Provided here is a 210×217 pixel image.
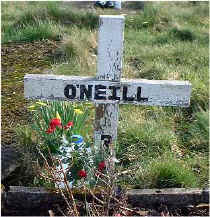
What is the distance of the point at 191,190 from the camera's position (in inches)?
127

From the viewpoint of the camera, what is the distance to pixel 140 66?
19.5 ft

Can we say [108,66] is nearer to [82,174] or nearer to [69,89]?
[69,89]

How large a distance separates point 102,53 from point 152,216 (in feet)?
3.24

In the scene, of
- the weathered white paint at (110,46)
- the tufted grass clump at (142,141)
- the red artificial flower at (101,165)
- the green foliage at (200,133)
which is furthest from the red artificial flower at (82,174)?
the green foliage at (200,133)

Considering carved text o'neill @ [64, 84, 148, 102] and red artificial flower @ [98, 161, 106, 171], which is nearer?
red artificial flower @ [98, 161, 106, 171]

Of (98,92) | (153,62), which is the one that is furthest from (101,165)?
(153,62)

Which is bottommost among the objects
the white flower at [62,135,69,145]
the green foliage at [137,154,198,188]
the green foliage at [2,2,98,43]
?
the green foliage at [137,154,198,188]

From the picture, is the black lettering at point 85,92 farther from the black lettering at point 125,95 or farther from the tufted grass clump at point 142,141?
the tufted grass clump at point 142,141

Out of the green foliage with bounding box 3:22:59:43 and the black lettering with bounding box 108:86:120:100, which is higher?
the black lettering with bounding box 108:86:120:100

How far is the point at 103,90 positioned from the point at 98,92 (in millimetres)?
33

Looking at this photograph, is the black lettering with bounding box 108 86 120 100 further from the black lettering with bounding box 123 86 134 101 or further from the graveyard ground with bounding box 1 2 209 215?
the graveyard ground with bounding box 1 2 209 215

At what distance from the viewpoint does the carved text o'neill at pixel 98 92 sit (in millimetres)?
3334

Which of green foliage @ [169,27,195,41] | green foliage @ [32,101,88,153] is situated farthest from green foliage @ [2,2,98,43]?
green foliage @ [32,101,88,153]

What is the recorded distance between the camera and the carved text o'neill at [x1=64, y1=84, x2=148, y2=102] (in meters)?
3.33
